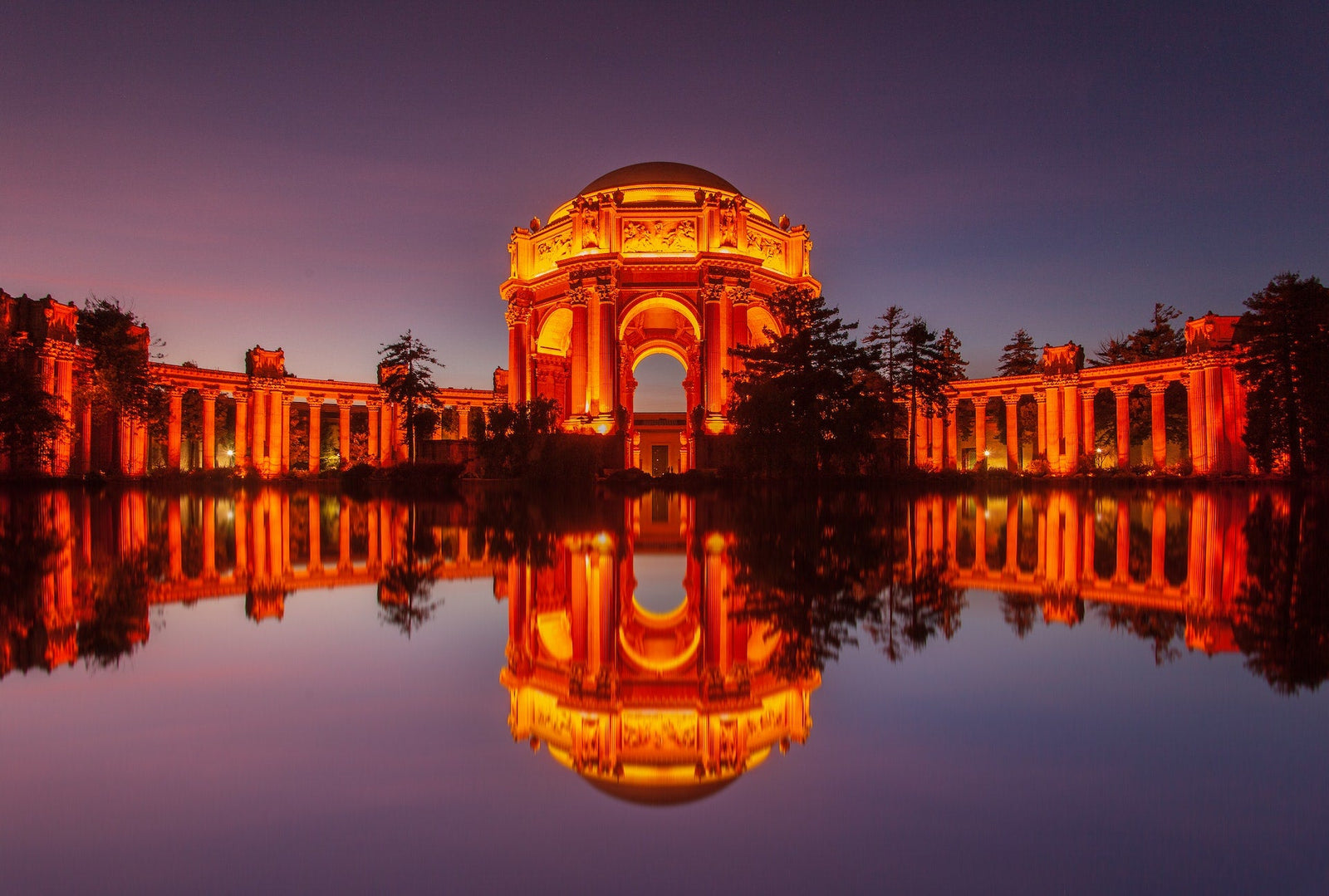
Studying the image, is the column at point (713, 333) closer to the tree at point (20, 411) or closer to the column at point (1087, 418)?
the column at point (1087, 418)

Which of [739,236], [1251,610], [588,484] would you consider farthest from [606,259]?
[1251,610]

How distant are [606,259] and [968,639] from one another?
106 feet

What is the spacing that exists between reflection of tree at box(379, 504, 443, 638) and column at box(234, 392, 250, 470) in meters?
41.0

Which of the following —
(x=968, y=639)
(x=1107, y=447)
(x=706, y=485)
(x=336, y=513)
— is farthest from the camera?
(x=1107, y=447)

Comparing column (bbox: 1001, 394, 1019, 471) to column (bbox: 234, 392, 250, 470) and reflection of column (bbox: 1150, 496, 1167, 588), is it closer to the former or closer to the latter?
reflection of column (bbox: 1150, 496, 1167, 588)

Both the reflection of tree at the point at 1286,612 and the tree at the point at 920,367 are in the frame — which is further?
the tree at the point at 920,367

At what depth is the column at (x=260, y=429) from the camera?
41.8m

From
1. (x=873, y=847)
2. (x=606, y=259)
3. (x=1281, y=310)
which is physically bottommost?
(x=873, y=847)

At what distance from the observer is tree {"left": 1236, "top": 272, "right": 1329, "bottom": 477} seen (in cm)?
2620

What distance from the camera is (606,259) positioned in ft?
111

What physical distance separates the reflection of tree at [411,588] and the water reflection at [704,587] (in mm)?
25

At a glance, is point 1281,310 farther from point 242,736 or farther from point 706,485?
point 242,736

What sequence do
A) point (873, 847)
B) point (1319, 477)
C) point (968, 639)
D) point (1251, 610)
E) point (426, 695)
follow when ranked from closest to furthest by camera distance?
point (873, 847)
point (426, 695)
point (968, 639)
point (1251, 610)
point (1319, 477)

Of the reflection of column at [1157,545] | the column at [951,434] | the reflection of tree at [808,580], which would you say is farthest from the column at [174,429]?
the reflection of column at [1157,545]
